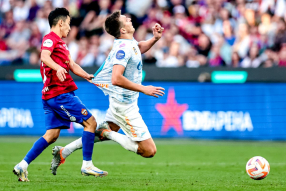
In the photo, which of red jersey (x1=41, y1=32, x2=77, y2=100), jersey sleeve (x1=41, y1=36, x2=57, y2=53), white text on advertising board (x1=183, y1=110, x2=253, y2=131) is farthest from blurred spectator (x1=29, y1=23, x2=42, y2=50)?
jersey sleeve (x1=41, y1=36, x2=57, y2=53)

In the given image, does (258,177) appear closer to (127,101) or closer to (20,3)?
(127,101)

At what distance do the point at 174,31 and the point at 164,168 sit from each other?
7.21 meters

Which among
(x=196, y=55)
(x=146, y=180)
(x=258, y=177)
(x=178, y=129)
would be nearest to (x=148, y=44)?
(x=146, y=180)

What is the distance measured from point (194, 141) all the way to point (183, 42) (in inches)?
133

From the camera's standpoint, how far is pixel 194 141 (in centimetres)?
1230

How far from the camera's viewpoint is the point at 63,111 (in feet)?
20.7

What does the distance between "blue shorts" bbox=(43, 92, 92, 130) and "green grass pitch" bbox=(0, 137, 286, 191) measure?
0.74m

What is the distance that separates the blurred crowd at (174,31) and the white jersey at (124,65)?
6.78m

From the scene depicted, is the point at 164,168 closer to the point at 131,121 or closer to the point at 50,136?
the point at 131,121

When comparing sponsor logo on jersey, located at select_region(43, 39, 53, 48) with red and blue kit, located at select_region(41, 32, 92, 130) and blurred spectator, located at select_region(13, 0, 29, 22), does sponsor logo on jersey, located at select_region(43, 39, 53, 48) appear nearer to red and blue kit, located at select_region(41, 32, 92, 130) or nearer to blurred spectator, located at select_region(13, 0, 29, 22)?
red and blue kit, located at select_region(41, 32, 92, 130)

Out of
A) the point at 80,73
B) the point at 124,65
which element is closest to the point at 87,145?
the point at 80,73

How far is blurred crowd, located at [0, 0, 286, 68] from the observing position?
13.7m

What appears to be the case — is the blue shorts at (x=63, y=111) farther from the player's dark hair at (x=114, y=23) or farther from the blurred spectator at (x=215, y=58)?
the blurred spectator at (x=215, y=58)

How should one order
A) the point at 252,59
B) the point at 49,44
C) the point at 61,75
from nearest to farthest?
the point at 61,75
the point at 49,44
the point at 252,59
